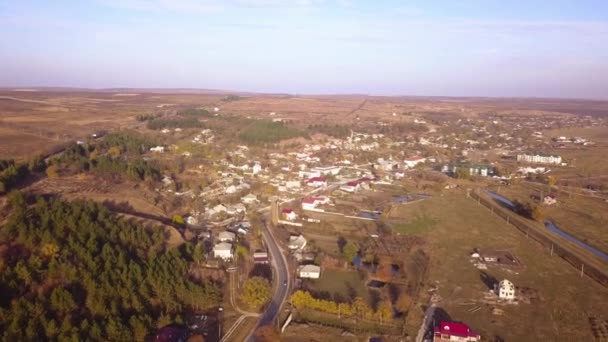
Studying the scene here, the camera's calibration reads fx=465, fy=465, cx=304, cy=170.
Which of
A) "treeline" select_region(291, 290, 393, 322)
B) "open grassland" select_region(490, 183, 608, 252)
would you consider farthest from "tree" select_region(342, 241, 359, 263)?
"open grassland" select_region(490, 183, 608, 252)

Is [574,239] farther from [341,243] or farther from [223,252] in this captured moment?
[223,252]

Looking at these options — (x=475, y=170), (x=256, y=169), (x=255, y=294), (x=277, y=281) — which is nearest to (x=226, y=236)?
(x=277, y=281)

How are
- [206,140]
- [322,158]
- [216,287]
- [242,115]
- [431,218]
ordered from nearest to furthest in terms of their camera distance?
[216,287], [431,218], [322,158], [206,140], [242,115]

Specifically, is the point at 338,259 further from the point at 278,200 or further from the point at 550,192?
the point at 550,192

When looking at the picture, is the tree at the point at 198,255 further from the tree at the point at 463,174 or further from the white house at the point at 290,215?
the tree at the point at 463,174

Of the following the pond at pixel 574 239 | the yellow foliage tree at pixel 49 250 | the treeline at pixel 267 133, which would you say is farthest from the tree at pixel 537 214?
the treeline at pixel 267 133

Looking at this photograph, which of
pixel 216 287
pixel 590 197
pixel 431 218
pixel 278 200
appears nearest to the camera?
pixel 216 287

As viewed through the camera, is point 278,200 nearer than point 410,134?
Yes

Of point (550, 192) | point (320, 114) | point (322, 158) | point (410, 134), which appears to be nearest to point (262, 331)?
point (550, 192)

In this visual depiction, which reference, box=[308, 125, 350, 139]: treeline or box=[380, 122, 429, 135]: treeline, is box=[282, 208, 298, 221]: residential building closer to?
box=[308, 125, 350, 139]: treeline
